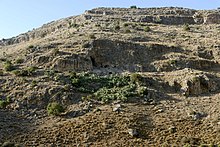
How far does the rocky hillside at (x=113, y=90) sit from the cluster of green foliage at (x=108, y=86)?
0.08 metres

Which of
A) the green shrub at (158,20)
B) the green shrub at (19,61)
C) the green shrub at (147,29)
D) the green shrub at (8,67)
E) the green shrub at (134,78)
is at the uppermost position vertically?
the green shrub at (158,20)

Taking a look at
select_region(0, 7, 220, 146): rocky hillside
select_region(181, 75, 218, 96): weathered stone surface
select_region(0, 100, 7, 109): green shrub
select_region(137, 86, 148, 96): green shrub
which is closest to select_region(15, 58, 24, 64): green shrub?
select_region(0, 7, 220, 146): rocky hillside

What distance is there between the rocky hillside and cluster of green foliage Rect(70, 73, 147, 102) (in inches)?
3.3

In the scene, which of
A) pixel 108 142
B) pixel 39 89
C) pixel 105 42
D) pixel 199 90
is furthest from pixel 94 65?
pixel 108 142

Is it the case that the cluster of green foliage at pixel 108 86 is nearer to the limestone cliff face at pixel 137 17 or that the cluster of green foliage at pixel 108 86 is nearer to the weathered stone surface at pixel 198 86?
the weathered stone surface at pixel 198 86

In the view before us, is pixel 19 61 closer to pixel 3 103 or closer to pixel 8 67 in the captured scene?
pixel 8 67

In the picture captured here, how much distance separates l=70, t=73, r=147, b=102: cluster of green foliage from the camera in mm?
31636

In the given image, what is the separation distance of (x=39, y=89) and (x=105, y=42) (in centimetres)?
1235

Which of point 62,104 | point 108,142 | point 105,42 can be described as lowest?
point 108,142

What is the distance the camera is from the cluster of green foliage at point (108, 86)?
31.6 metres

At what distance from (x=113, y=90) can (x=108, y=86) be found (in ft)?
3.44

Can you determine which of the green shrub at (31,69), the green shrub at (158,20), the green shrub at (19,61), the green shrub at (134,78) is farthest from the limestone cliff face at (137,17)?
the green shrub at (134,78)

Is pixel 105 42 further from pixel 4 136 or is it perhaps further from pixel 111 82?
pixel 4 136

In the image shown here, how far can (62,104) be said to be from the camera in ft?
99.3
